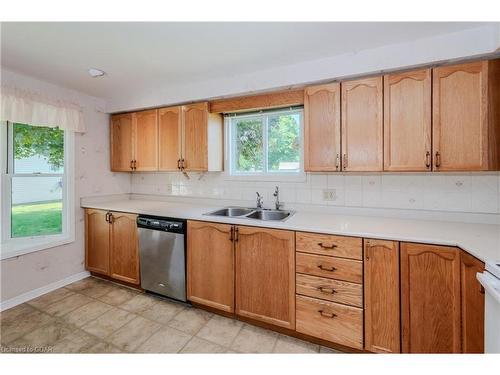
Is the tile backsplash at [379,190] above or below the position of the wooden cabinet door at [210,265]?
above

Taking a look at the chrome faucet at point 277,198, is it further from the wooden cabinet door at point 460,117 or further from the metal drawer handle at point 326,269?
the wooden cabinet door at point 460,117

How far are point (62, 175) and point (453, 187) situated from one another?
12.6 feet

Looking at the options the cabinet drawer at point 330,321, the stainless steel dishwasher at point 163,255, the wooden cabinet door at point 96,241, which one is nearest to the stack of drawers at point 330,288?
the cabinet drawer at point 330,321

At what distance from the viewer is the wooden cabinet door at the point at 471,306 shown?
1.25 metres

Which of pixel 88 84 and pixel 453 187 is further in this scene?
pixel 88 84

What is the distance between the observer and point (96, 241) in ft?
9.36

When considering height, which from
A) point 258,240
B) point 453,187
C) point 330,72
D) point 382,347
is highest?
point 330,72

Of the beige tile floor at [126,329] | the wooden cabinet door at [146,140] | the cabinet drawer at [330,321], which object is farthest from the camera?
the wooden cabinet door at [146,140]

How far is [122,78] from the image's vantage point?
2420 millimetres

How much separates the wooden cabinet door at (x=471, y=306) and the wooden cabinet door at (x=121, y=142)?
3.31 m

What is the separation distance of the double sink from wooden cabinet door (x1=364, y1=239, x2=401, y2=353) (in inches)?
33.4

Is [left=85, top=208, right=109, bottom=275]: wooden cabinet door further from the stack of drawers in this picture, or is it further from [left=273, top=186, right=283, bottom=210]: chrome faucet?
the stack of drawers
